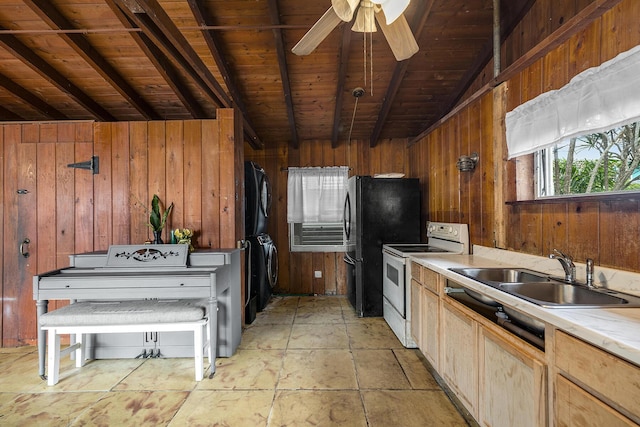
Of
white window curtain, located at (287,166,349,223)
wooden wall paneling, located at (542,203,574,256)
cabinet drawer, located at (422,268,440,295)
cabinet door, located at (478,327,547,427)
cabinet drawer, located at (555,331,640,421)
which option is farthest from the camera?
white window curtain, located at (287,166,349,223)

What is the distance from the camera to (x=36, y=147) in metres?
2.70

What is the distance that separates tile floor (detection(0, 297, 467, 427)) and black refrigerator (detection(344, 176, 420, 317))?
2.04ft

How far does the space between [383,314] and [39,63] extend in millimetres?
4297

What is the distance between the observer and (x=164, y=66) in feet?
9.26

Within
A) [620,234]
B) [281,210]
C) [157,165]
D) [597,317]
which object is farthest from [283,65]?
[597,317]

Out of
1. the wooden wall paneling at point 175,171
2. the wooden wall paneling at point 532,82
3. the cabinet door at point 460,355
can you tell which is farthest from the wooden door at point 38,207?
the wooden wall paneling at point 532,82

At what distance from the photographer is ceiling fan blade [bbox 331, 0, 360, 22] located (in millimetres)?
1450

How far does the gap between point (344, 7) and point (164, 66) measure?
7.13 feet

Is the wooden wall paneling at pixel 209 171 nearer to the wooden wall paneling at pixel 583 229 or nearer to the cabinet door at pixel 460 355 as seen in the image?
the cabinet door at pixel 460 355

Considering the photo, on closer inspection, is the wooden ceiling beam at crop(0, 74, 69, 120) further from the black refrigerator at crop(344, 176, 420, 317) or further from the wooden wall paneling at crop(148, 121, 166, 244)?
the black refrigerator at crop(344, 176, 420, 317)

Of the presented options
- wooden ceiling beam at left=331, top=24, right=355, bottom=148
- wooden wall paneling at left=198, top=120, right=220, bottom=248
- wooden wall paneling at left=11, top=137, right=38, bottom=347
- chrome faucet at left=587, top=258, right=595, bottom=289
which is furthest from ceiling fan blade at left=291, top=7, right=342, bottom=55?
wooden wall paneling at left=11, top=137, right=38, bottom=347

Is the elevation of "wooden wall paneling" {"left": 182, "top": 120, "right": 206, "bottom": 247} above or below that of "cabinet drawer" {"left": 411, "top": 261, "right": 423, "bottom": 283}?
above

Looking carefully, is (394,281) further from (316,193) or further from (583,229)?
(316,193)

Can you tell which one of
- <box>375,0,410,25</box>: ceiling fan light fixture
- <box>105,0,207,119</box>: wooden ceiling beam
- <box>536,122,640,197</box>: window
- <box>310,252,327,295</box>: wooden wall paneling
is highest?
<box>105,0,207,119</box>: wooden ceiling beam
